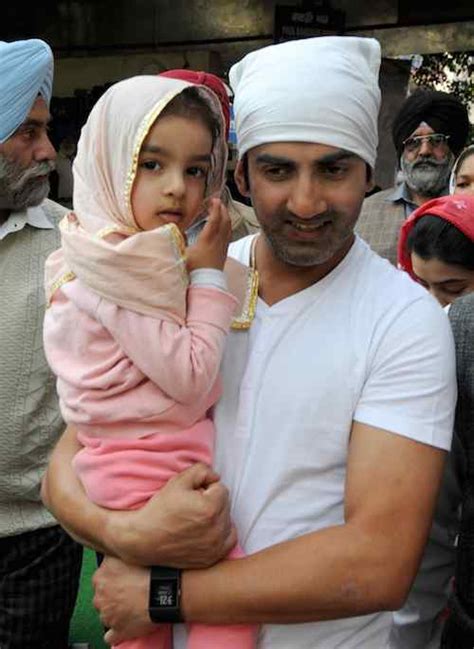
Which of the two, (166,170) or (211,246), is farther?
(166,170)

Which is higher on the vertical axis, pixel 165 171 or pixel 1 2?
pixel 165 171

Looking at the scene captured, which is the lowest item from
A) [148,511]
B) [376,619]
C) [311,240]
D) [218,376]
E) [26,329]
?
[26,329]

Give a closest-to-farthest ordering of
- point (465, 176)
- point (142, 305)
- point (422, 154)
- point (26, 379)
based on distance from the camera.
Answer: point (142, 305) → point (26, 379) → point (465, 176) → point (422, 154)

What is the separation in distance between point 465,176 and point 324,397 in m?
3.07

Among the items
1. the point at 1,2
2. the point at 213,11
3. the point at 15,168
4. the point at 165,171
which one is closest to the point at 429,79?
the point at 213,11

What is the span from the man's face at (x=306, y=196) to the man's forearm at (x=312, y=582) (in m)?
0.54

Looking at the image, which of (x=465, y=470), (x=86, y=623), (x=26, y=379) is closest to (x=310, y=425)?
(x=465, y=470)

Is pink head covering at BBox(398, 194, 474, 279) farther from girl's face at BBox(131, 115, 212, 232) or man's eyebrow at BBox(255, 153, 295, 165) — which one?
man's eyebrow at BBox(255, 153, 295, 165)

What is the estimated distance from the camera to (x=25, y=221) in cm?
337

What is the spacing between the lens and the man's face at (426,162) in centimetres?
546

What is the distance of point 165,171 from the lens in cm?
204

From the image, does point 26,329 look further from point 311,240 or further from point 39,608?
point 311,240

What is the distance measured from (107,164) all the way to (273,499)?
801 millimetres

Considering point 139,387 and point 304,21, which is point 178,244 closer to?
point 139,387
